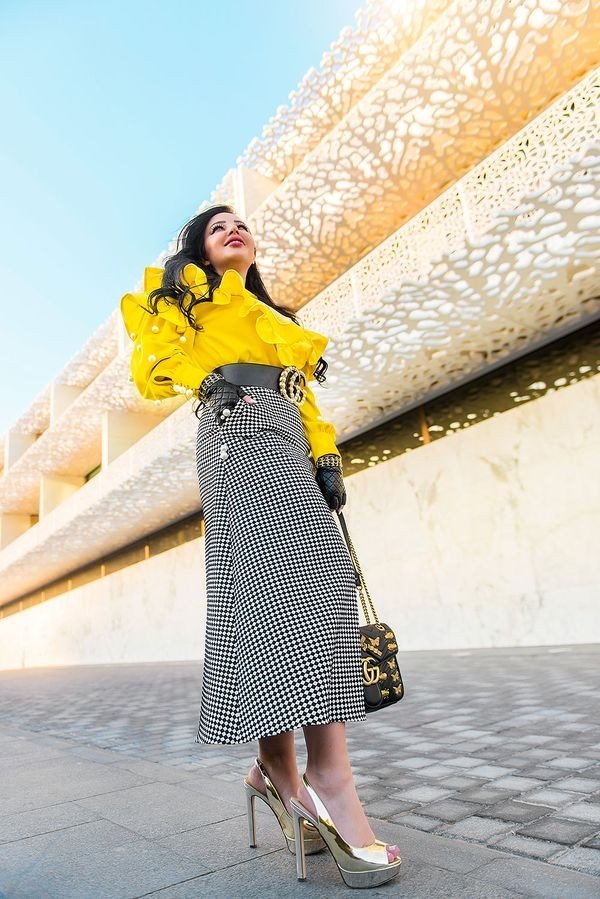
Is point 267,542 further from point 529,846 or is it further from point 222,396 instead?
point 529,846

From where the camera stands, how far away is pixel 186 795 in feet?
7.11

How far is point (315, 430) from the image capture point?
5.86 ft

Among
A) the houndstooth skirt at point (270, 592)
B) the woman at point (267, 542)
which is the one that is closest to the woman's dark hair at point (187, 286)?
the woman at point (267, 542)

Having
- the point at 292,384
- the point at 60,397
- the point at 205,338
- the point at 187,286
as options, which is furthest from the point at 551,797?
the point at 60,397

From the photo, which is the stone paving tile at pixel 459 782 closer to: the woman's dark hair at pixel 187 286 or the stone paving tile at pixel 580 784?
the stone paving tile at pixel 580 784

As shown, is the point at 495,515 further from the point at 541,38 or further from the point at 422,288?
the point at 541,38

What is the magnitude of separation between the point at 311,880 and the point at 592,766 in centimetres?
134

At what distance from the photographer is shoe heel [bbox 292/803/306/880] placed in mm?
1298

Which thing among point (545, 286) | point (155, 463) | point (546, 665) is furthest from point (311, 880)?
point (155, 463)

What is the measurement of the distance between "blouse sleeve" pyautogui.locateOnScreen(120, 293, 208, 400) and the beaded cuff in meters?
0.40

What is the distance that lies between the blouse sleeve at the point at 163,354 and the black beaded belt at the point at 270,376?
77mm

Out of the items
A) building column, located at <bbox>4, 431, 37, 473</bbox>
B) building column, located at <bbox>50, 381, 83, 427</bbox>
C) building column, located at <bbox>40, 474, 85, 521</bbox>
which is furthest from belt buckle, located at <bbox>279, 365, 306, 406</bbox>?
building column, located at <bbox>4, 431, 37, 473</bbox>

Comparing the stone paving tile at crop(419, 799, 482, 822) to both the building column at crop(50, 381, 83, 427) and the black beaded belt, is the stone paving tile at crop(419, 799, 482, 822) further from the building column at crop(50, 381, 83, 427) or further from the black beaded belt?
the building column at crop(50, 381, 83, 427)

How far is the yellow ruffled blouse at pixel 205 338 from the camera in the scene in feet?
5.41
